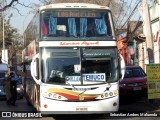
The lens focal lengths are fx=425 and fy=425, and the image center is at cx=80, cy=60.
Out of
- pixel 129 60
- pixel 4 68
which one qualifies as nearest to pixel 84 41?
pixel 4 68

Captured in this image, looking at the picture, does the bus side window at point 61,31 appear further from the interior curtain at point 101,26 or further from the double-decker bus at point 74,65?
the interior curtain at point 101,26

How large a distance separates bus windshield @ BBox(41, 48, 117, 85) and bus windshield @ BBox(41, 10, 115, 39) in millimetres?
603

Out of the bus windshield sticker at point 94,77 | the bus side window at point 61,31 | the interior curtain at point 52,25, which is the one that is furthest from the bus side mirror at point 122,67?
the interior curtain at point 52,25

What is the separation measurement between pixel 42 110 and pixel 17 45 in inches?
2493

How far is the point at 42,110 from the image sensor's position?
44.6 feet

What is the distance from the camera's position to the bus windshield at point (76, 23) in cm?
1413

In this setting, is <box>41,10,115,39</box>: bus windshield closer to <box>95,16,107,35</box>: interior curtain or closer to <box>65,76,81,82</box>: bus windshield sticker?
<box>95,16,107,35</box>: interior curtain

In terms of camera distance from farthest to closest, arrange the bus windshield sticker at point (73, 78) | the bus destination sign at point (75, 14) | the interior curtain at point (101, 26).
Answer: the bus destination sign at point (75, 14) < the interior curtain at point (101, 26) < the bus windshield sticker at point (73, 78)

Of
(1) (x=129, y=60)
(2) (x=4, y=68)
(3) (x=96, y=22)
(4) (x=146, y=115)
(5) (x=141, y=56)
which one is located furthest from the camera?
(1) (x=129, y=60)

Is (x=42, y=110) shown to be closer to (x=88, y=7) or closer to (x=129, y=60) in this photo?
(x=88, y=7)

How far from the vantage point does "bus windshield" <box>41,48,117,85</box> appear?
13641mm

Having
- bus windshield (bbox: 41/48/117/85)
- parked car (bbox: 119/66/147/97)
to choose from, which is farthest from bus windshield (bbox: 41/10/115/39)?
parked car (bbox: 119/66/147/97)

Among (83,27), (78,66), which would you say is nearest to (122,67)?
(78,66)

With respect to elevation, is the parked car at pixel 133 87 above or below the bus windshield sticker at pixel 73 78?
below
